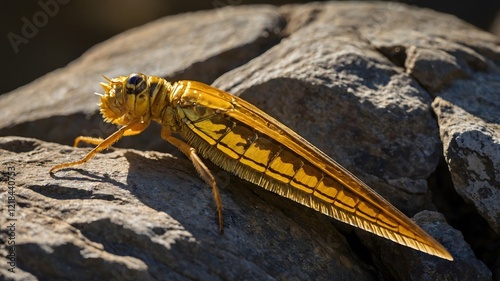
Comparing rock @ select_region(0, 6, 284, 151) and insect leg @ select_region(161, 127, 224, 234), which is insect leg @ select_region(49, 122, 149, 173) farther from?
rock @ select_region(0, 6, 284, 151)

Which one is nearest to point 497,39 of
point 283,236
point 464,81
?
point 464,81

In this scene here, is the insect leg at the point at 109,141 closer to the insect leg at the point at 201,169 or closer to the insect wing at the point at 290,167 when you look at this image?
the insect leg at the point at 201,169

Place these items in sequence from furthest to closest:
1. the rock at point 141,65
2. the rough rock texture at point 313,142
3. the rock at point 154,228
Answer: the rock at point 141,65 < the rough rock texture at point 313,142 < the rock at point 154,228

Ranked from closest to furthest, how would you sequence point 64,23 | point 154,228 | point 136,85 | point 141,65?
point 154,228 < point 136,85 < point 141,65 < point 64,23

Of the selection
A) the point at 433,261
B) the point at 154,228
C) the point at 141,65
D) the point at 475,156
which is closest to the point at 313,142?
the point at 475,156

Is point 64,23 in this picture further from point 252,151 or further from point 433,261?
point 433,261

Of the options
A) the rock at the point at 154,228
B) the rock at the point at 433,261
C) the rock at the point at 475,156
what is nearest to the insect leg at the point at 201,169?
the rock at the point at 154,228
